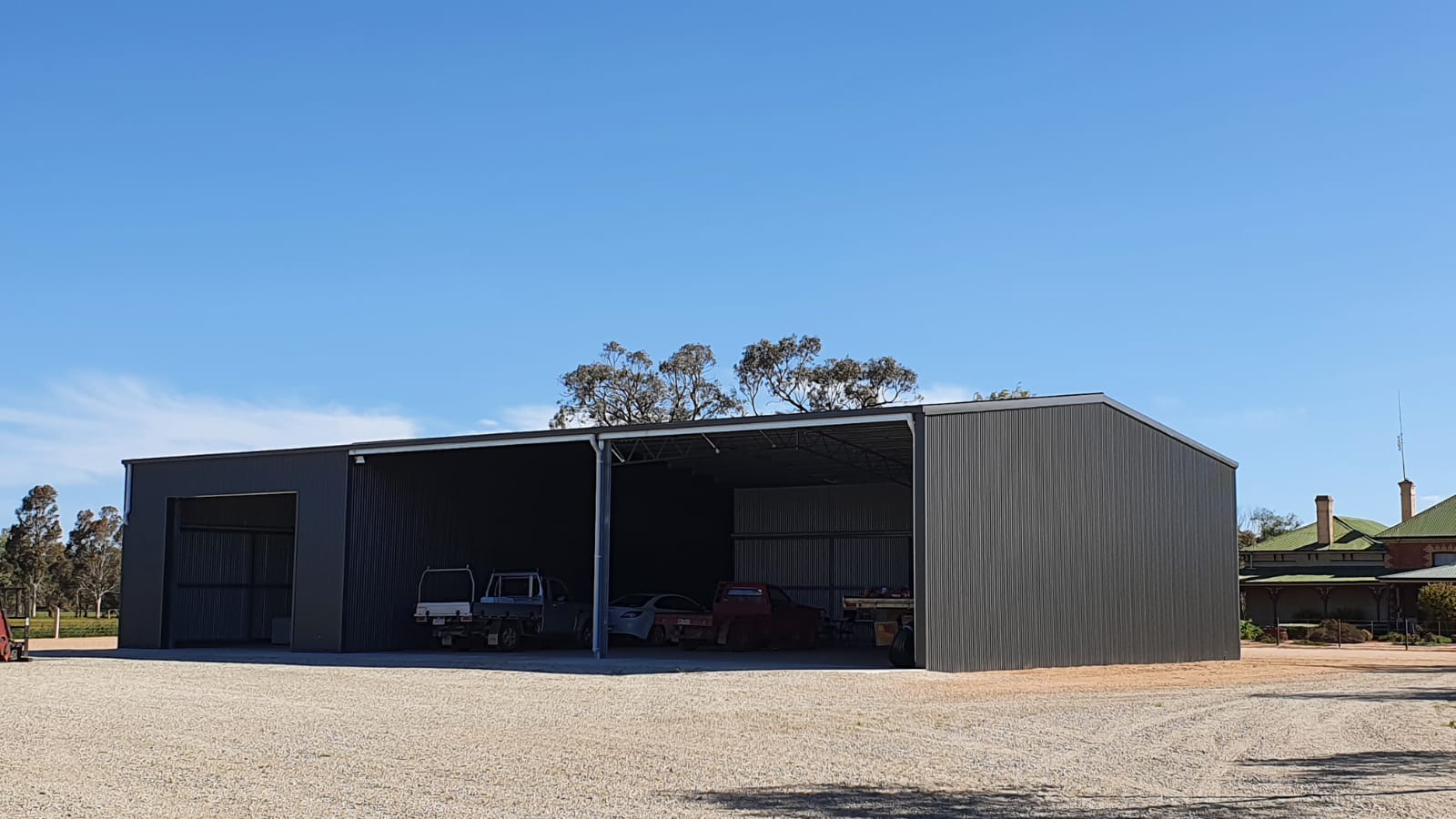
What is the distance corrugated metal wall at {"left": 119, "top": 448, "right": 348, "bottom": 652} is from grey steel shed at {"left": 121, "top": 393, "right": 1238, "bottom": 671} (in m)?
0.05

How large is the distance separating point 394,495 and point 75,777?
60.0 feet

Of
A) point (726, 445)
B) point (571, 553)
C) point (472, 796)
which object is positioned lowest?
point (472, 796)

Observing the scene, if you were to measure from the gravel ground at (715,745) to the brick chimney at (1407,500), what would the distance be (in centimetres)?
3600

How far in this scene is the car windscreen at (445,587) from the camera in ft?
95.7

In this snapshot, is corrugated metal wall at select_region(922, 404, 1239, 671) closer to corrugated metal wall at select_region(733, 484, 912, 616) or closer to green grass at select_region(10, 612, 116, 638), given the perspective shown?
corrugated metal wall at select_region(733, 484, 912, 616)

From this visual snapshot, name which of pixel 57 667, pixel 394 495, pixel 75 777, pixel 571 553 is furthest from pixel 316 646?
pixel 75 777

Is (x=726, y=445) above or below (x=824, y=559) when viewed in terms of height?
above

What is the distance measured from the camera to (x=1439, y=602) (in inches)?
1623

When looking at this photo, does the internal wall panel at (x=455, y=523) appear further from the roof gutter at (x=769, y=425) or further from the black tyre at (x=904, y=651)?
the black tyre at (x=904, y=651)

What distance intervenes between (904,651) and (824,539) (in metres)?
15.3

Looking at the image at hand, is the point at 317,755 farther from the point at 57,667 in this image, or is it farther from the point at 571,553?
the point at 571,553

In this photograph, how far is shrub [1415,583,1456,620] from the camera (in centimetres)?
4097

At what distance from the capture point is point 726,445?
31.1 metres

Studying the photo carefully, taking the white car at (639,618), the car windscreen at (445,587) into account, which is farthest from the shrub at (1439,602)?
the car windscreen at (445,587)
